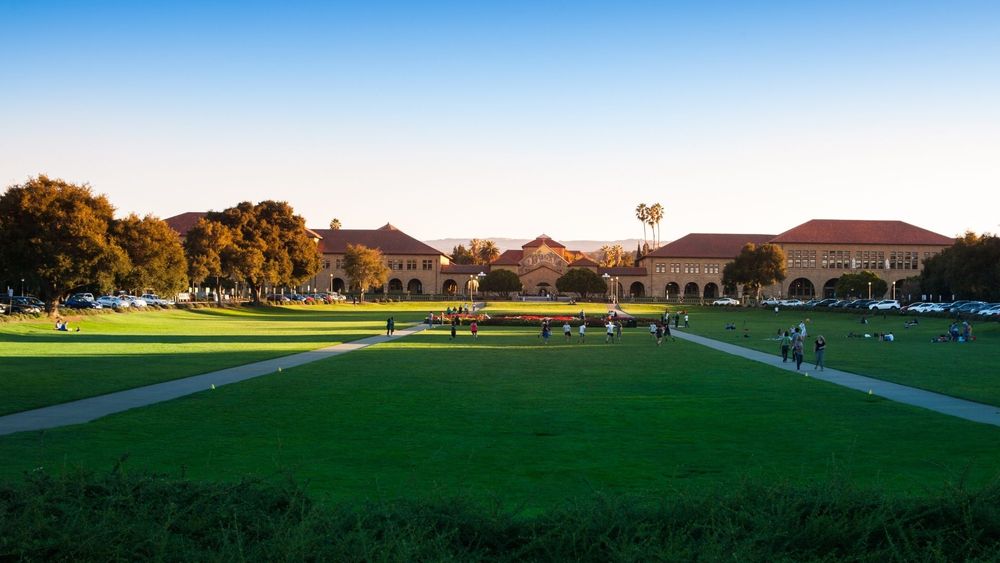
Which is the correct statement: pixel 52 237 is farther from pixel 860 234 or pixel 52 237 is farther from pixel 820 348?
pixel 860 234

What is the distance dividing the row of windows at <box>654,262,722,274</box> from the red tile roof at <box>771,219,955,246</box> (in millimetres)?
11573

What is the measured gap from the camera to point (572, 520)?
706 centimetres

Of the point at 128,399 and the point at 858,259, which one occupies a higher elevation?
the point at 858,259

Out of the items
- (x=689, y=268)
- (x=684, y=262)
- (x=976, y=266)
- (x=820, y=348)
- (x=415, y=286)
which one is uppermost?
(x=684, y=262)

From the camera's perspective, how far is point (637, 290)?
512ft

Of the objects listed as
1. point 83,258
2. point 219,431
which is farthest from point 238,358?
point 83,258

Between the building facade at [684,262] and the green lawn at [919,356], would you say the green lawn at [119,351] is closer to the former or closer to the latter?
the green lawn at [919,356]

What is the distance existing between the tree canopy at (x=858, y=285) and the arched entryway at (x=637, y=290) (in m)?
36.2

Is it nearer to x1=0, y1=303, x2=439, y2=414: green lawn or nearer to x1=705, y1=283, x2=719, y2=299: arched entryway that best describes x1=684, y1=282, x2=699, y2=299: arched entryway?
x1=705, y1=283, x2=719, y2=299: arched entryway

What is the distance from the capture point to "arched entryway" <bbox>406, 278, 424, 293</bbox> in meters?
159

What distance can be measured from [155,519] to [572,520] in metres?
3.45

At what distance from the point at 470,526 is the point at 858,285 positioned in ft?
414

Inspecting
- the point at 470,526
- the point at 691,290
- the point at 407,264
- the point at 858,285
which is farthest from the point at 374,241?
the point at 470,526

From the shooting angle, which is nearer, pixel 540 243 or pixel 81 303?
pixel 81 303
